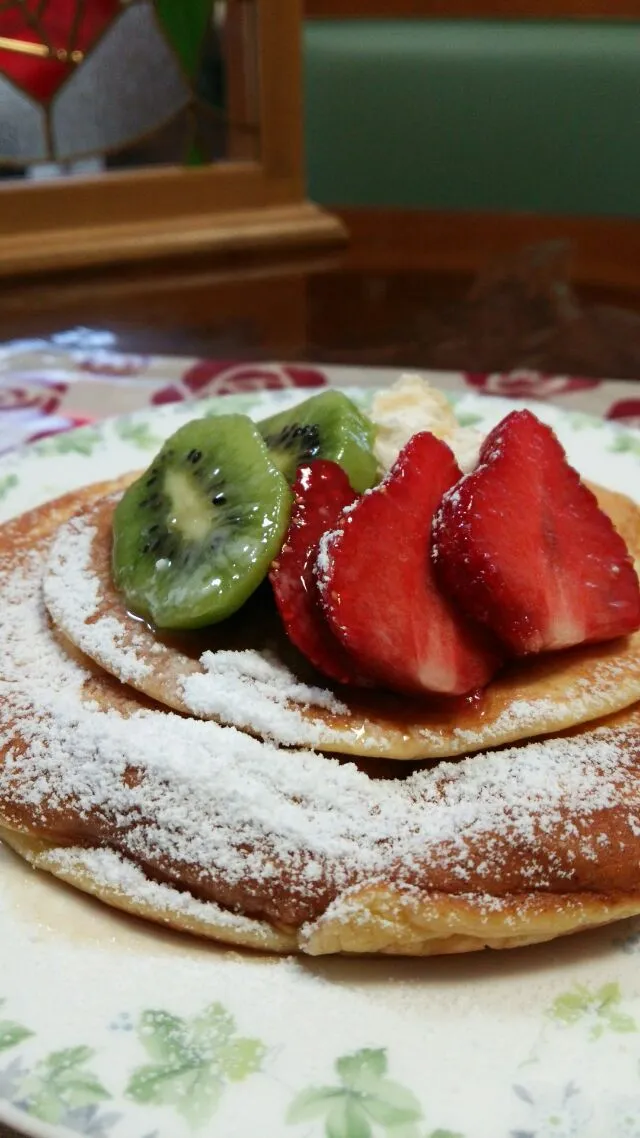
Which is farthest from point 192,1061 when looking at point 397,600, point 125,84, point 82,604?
point 125,84

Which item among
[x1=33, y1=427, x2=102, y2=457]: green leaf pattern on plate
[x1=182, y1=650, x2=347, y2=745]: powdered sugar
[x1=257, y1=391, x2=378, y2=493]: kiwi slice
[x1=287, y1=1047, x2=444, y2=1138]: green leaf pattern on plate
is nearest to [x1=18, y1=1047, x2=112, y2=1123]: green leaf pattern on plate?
[x1=287, y1=1047, x2=444, y2=1138]: green leaf pattern on plate

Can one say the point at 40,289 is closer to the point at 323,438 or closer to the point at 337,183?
the point at 337,183

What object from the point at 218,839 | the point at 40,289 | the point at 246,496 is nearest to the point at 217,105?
the point at 40,289

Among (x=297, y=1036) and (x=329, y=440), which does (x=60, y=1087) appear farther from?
(x=329, y=440)

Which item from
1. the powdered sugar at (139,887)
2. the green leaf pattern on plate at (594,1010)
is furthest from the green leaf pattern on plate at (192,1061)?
the green leaf pattern on plate at (594,1010)

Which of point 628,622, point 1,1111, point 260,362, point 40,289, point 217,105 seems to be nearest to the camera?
point 1,1111

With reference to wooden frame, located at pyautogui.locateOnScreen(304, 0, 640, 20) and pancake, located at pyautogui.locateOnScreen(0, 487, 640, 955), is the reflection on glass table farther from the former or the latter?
pancake, located at pyautogui.locateOnScreen(0, 487, 640, 955)

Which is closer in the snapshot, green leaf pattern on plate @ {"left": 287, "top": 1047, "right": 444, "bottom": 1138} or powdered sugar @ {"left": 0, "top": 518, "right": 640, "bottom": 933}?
green leaf pattern on plate @ {"left": 287, "top": 1047, "right": 444, "bottom": 1138}
